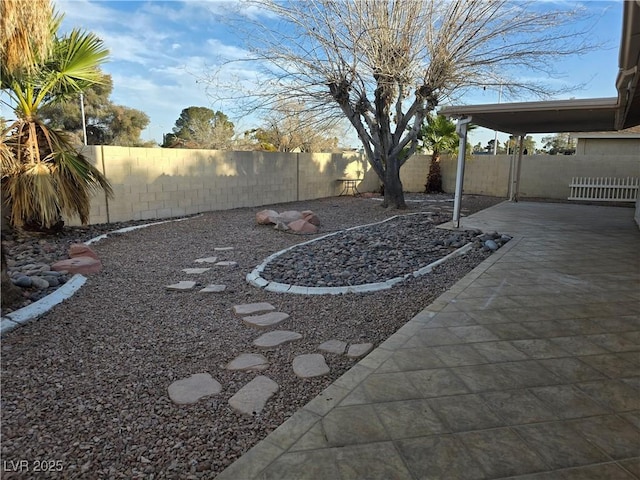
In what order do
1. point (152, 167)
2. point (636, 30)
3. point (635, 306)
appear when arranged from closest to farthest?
point (636, 30) < point (635, 306) < point (152, 167)

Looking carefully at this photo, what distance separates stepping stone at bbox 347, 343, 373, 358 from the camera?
2797 mm

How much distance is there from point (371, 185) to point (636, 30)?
13.9m

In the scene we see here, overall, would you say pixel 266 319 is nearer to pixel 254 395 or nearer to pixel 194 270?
pixel 254 395

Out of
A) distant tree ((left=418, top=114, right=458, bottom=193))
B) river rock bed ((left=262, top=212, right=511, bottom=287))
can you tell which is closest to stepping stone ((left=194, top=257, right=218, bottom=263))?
river rock bed ((left=262, top=212, right=511, bottom=287))

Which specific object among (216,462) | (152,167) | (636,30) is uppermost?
(636,30)

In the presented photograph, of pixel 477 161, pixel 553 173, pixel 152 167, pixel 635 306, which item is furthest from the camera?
pixel 477 161

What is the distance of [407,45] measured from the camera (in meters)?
8.75

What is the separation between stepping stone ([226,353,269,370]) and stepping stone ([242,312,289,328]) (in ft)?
1.68

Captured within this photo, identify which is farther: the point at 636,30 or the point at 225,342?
the point at 225,342

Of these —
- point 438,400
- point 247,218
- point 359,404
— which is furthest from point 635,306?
point 247,218

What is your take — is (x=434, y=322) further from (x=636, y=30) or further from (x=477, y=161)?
(x=477, y=161)

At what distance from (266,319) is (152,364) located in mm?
1027

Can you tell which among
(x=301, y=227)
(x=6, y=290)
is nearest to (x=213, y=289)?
(x=6, y=290)

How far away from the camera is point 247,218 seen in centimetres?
930
